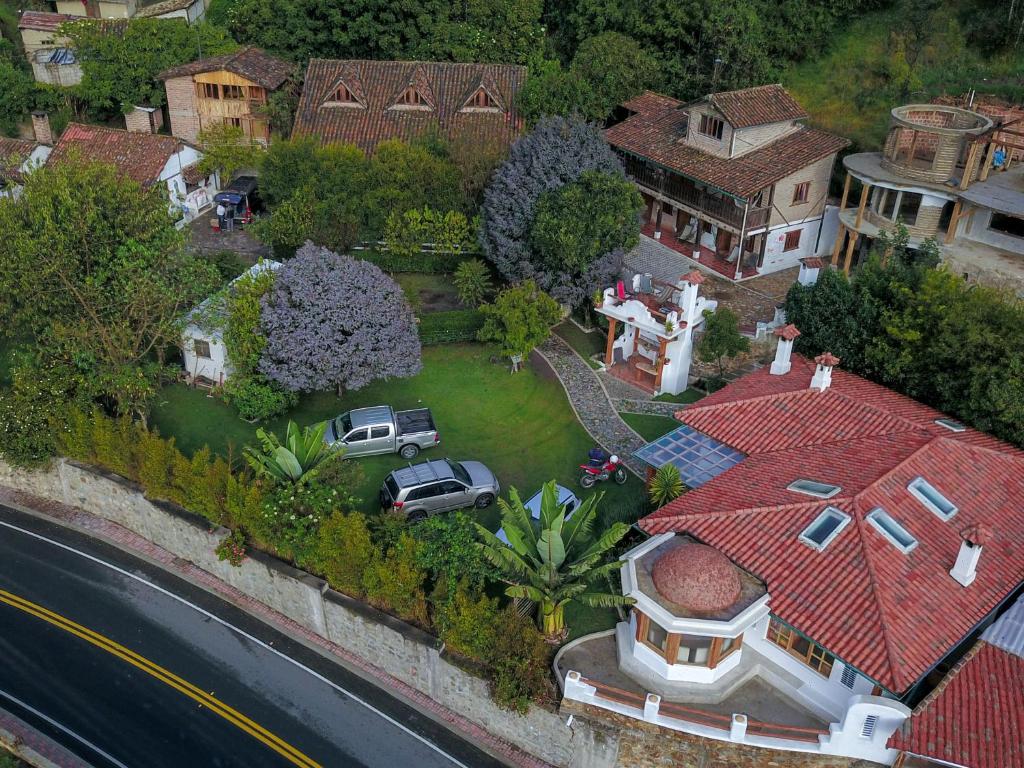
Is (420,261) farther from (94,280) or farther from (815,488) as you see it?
(815,488)

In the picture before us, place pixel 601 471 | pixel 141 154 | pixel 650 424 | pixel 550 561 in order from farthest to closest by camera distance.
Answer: pixel 141 154 → pixel 650 424 → pixel 601 471 → pixel 550 561

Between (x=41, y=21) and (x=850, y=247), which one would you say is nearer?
(x=850, y=247)

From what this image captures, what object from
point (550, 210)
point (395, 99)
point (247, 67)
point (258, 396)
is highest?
point (247, 67)

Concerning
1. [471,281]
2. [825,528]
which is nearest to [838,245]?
[471,281]

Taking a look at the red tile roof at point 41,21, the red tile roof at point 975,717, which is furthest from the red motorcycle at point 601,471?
the red tile roof at point 41,21

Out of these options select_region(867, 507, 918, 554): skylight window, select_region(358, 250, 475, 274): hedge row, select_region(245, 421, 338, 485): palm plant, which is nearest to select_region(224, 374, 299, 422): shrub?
select_region(245, 421, 338, 485): palm plant

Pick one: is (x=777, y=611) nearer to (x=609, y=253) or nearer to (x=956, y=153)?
(x=609, y=253)

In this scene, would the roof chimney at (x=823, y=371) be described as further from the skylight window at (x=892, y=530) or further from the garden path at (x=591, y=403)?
the garden path at (x=591, y=403)
